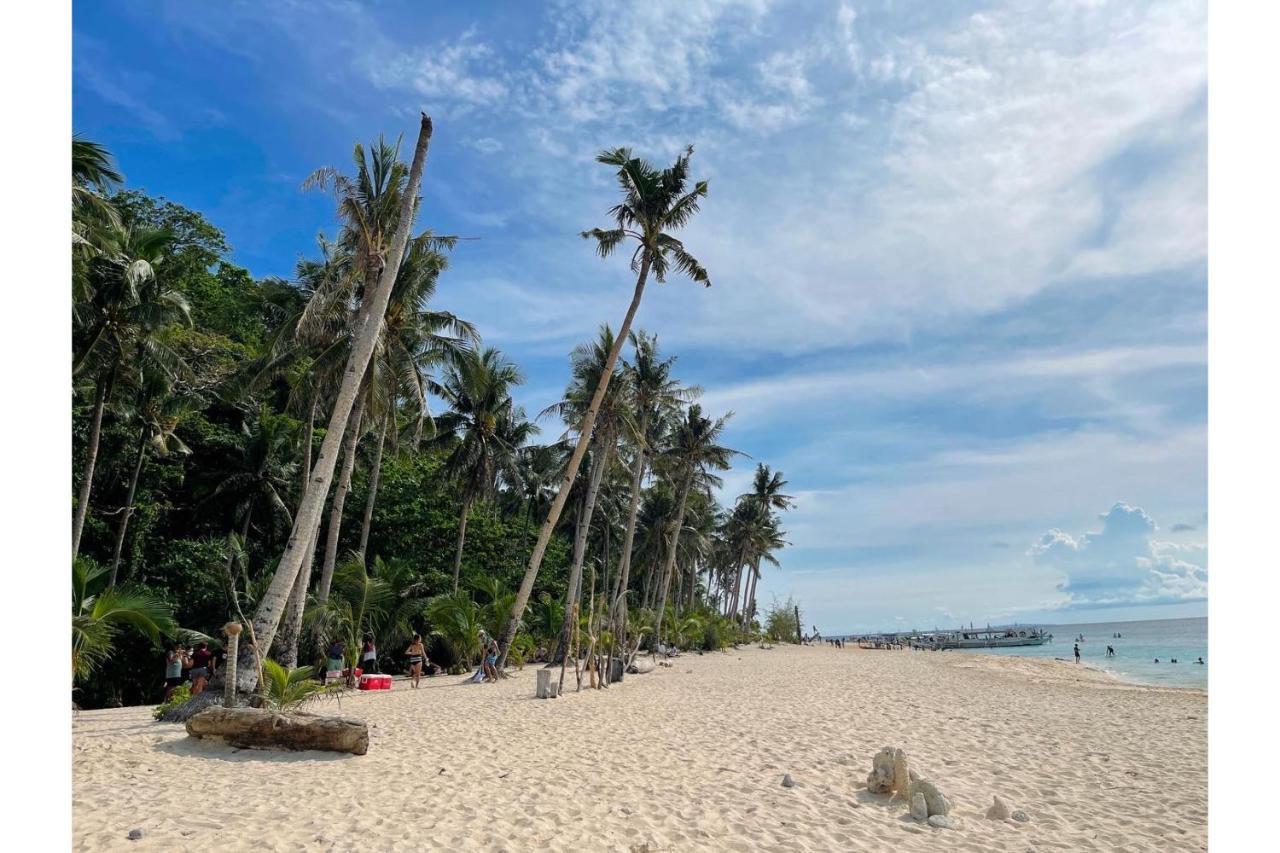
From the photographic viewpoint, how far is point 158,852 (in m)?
4.91

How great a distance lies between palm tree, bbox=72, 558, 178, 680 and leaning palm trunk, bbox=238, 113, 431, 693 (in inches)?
93.2

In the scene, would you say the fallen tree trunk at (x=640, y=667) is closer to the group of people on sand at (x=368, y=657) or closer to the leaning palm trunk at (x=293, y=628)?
the group of people on sand at (x=368, y=657)

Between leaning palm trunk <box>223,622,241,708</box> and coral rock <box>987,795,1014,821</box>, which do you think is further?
leaning palm trunk <box>223,622,241,708</box>

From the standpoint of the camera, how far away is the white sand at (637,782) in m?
5.80

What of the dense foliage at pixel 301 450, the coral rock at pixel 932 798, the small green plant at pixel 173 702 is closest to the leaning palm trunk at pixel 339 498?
the dense foliage at pixel 301 450

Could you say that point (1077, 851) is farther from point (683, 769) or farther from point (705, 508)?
point (705, 508)

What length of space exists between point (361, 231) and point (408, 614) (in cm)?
1207

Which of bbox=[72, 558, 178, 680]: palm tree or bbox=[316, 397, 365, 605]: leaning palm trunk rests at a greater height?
bbox=[316, 397, 365, 605]: leaning palm trunk

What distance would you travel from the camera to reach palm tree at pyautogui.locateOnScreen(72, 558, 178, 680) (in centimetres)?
1110

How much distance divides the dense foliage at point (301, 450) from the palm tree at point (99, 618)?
47 millimetres

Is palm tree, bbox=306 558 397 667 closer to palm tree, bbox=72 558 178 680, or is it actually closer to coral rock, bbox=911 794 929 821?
palm tree, bbox=72 558 178 680

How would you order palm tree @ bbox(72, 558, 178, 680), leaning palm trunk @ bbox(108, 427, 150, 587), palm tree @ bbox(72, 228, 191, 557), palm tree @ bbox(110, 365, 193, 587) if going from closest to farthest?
1. palm tree @ bbox(72, 558, 178, 680)
2. palm tree @ bbox(72, 228, 191, 557)
3. palm tree @ bbox(110, 365, 193, 587)
4. leaning palm trunk @ bbox(108, 427, 150, 587)

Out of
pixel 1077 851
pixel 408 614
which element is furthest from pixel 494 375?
pixel 1077 851

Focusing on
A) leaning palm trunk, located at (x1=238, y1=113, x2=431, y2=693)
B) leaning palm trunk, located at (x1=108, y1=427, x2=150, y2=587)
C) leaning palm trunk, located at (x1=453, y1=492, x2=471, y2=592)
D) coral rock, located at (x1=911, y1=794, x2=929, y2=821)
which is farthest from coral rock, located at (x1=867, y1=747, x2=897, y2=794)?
leaning palm trunk, located at (x1=453, y1=492, x2=471, y2=592)
